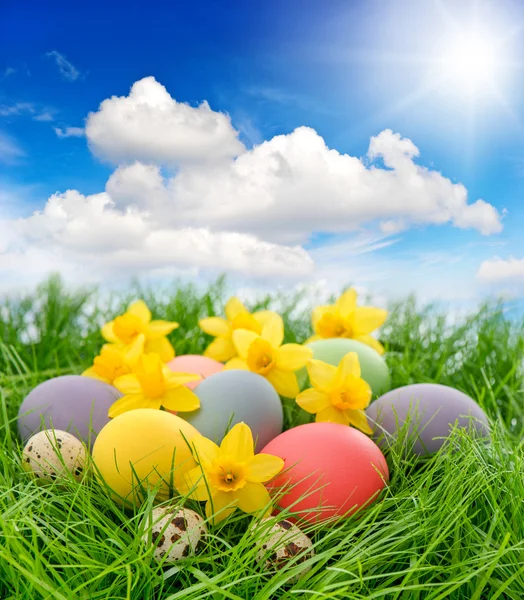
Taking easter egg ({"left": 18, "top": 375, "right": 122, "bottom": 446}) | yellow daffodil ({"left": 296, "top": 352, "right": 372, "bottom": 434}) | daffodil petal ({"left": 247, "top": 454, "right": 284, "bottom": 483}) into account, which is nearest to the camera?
daffodil petal ({"left": 247, "top": 454, "right": 284, "bottom": 483})

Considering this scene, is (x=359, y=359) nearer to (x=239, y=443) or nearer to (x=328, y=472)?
(x=328, y=472)

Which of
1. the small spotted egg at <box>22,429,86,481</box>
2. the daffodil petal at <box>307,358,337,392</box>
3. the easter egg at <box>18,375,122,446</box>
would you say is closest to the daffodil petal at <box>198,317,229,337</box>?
the easter egg at <box>18,375,122,446</box>

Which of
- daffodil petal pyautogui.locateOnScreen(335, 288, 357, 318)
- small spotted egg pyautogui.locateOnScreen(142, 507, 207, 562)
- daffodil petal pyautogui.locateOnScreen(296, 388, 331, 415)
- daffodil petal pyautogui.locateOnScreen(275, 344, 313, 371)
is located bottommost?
small spotted egg pyautogui.locateOnScreen(142, 507, 207, 562)

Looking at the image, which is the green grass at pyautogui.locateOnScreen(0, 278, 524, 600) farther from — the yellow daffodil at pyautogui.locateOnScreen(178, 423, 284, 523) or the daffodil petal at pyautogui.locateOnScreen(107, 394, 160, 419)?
the daffodil petal at pyautogui.locateOnScreen(107, 394, 160, 419)

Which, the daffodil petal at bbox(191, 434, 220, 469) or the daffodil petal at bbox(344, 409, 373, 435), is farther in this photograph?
the daffodil petal at bbox(344, 409, 373, 435)

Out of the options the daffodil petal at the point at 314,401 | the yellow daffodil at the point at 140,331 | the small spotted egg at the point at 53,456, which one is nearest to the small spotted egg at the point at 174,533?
the small spotted egg at the point at 53,456

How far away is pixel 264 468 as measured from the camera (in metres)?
1.04

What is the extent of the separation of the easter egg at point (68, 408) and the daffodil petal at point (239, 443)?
0.45m

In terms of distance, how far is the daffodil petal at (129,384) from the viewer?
136 cm

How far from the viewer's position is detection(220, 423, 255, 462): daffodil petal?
1039mm

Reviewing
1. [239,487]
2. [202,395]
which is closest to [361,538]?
[239,487]

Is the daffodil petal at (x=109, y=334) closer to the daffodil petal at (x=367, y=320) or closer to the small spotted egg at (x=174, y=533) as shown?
the daffodil petal at (x=367, y=320)

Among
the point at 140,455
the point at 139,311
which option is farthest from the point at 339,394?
the point at 139,311

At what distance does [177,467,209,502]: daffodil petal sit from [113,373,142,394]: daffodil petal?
330mm
